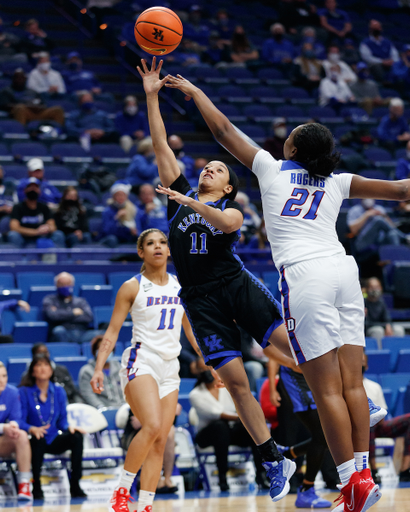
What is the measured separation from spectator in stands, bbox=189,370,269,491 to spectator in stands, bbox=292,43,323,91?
33.4ft

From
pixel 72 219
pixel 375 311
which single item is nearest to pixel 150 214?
pixel 72 219

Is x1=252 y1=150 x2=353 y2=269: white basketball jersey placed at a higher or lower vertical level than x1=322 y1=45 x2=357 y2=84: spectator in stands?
lower

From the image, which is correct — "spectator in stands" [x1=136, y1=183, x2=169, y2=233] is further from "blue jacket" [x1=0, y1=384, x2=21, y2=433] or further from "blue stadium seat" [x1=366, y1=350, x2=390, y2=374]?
"blue jacket" [x1=0, y1=384, x2=21, y2=433]

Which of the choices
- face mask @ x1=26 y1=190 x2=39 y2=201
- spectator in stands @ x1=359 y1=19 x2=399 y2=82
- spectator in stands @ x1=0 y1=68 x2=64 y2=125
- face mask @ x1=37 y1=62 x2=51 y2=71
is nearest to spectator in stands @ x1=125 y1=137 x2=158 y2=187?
face mask @ x1=26 y1=190 x2=39 y2=201

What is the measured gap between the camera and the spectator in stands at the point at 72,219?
1070 centimetres

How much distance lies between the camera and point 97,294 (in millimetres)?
9656

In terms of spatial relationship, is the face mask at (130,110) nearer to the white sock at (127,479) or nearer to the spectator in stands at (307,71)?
the spectator in stands at (307,71)

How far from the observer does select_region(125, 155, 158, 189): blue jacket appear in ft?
39.1

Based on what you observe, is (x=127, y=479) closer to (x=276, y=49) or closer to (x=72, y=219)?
(x=72, y=219)

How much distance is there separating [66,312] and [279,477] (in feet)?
17.5

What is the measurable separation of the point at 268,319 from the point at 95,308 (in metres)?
5.25

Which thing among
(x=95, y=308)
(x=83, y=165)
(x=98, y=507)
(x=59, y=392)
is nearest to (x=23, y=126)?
(x=83, y=165)

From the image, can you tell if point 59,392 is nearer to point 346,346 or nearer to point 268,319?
point 268,319

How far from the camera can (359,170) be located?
1354cm
